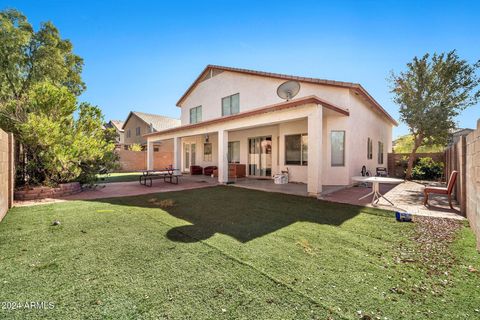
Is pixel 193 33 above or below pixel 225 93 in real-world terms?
above

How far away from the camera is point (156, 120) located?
31.7m

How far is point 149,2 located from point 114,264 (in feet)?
33.6

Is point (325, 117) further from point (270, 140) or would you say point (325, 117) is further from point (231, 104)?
point (231, 104)

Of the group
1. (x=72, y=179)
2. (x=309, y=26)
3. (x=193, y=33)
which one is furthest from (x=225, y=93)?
(x=72, y=179)

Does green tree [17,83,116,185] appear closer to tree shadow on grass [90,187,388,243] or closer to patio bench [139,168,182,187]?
tree shadow on grass [90,187,388,243]

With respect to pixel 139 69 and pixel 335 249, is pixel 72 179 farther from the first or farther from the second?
pixel 335 249

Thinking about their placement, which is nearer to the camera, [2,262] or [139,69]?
[2,262]

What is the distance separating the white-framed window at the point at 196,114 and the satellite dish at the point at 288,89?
25.3ft

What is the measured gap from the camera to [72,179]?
859 cm

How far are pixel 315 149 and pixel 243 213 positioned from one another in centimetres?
360

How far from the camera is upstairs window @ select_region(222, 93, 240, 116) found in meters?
14.2

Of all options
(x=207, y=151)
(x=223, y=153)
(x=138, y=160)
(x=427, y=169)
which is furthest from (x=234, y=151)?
(x=427, y=169)

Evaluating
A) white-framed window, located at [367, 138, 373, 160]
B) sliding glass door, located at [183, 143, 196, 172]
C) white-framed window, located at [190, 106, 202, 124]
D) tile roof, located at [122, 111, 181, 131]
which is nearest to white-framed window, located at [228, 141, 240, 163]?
white-framed window, located at [190, 106, 202, 124]

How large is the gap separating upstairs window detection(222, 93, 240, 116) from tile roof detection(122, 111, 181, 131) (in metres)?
18.0
